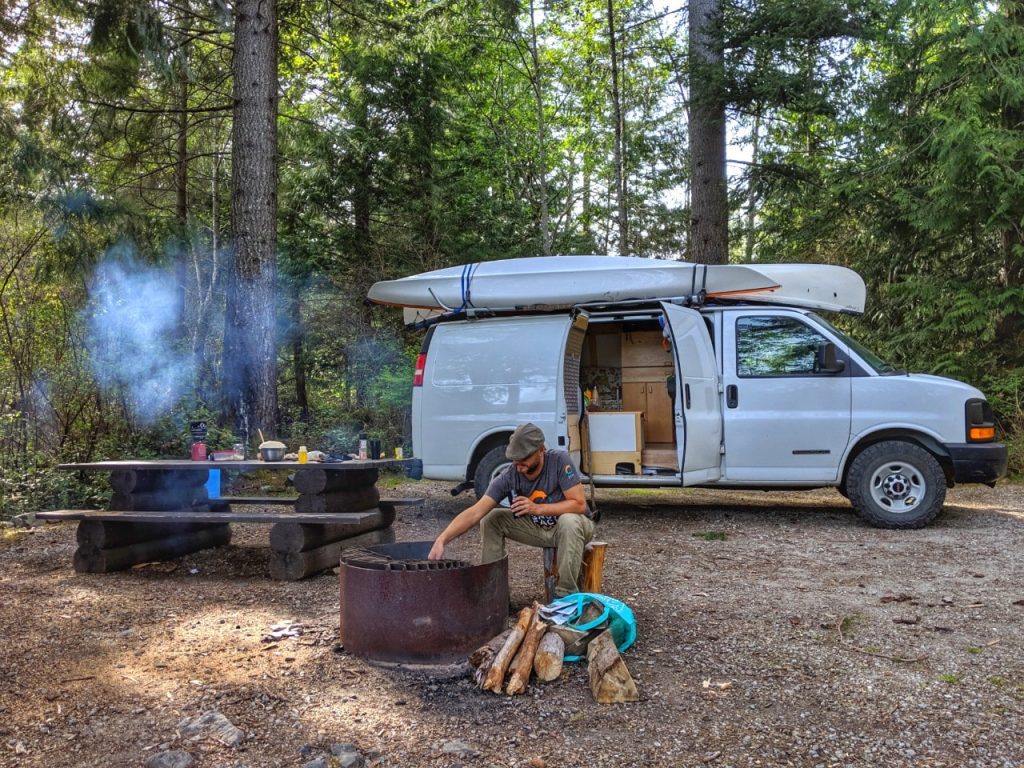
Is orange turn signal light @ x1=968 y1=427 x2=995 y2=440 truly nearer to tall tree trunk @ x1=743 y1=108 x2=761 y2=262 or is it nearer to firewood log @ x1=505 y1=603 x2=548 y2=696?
firewood log @ x1=505 y1=603 x2=548 y2=696

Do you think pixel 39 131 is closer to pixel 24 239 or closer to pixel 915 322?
pixel 24 239

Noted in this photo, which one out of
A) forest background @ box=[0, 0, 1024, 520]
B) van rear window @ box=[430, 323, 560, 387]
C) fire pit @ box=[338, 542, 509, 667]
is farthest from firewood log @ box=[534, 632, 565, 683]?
forest background @ box=[0, 0, 1024, 520]

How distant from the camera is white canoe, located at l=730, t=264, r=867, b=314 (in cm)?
784

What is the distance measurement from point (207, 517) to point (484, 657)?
115 inches

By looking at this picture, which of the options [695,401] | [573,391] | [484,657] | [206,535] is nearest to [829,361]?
[695,401]

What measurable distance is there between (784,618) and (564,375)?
367cm

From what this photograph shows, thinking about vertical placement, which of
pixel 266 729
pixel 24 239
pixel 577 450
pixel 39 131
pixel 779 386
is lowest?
pixel 266 729

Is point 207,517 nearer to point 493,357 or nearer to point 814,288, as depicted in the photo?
point 493,357

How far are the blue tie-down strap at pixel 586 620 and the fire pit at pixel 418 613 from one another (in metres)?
0.34

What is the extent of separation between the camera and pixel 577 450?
26.1 feet

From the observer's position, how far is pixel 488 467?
7730mm

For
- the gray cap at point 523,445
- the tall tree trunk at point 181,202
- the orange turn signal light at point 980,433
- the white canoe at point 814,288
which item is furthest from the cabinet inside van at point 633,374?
the tall tree trunk at point 181,202

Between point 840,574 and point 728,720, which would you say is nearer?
point 728,720

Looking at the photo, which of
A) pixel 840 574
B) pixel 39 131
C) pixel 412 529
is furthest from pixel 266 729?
pixel 39 131
